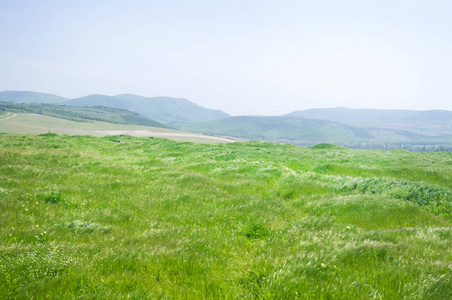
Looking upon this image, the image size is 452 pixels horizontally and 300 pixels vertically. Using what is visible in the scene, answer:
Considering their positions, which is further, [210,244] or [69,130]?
[69,130]

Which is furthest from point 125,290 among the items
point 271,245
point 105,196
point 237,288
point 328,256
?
point 105,196

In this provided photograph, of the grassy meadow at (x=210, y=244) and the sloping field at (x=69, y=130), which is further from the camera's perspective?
the sloping field at (x=69, y=130)

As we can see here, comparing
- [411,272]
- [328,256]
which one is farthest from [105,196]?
[411,272]

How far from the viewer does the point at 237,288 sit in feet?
13.7

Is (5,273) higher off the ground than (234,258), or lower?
higher

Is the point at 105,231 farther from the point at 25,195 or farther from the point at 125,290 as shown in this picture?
the point at 25,195

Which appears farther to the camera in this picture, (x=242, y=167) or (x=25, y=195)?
(x=242, y=167)

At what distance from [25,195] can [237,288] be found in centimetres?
763

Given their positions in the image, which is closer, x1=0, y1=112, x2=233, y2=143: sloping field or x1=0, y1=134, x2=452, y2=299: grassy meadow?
x1=0, y1=134, x2=452, y2=299: grassy meadow

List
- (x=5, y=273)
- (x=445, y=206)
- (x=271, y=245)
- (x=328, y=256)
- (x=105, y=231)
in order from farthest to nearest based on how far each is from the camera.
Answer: (x=445, y=206) < (x=105, y=231) < (x=271, y=245) < (x=328, y=256) < (x=5, y=273)

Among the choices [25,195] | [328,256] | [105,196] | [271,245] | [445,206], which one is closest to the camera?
[328,256]

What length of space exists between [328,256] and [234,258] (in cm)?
182

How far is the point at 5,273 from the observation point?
12.6 ft

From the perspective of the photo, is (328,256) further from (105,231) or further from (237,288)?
(105,231)
